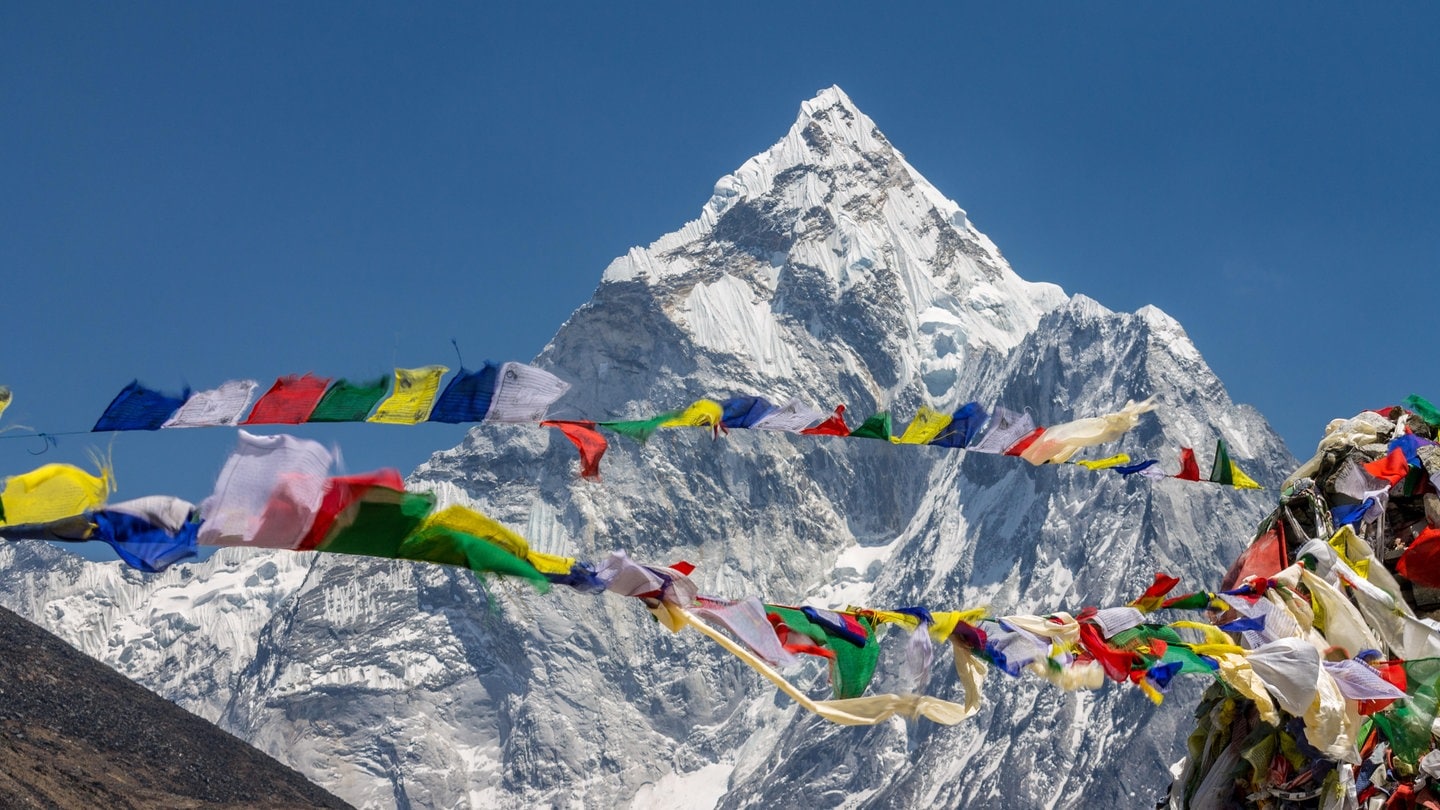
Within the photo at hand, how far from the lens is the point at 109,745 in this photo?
5066 cm

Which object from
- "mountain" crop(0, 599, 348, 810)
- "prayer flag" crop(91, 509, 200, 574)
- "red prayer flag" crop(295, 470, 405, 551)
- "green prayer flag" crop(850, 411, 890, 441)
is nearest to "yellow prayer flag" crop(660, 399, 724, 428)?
"green prayer flag" crop(850, 411, 890, 441)

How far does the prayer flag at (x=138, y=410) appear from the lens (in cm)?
754

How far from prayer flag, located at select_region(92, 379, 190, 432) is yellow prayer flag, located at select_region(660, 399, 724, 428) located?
11.7 ft

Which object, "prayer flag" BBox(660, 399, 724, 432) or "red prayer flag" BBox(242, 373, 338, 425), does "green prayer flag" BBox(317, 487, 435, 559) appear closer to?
"red prayer flag" BBox(242, 373, 338, 425)

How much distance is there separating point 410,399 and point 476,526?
1069 millimetres

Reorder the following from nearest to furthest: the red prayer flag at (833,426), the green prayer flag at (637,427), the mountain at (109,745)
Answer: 1. the green prayer flag at (637,427)
2. the red prayer flag at (833,426)
3. the mountain at (109,745)

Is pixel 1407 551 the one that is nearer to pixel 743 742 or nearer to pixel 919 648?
pixel 919 648

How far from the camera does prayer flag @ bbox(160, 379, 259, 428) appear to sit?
25.5 ft

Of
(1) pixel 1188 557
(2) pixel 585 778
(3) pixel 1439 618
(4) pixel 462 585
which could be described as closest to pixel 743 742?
(2) pixel 585 778

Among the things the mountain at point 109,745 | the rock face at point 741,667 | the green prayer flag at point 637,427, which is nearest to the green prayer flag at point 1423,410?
the green prayer flag at point 637,427

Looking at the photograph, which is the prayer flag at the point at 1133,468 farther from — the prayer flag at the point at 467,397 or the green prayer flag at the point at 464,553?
the green prayer flag at the point at 464,553

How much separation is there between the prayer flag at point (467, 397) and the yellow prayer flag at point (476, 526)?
3.03 feet

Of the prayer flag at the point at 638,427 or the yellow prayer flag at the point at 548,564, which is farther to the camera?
the prayer flag at the point at 638,427

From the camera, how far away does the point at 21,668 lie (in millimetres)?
52031
